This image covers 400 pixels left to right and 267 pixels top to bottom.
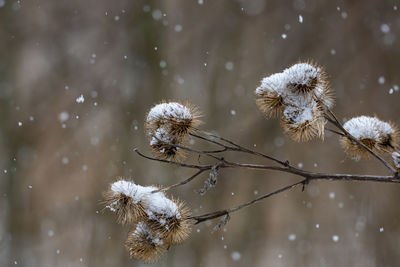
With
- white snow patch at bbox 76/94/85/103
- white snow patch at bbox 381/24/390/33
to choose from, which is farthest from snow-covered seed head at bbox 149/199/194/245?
white snow patch at bbox 381/24/390/33

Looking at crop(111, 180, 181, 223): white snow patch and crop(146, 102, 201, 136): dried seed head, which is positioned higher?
crop(146, 102, 201, 136): dried seed head

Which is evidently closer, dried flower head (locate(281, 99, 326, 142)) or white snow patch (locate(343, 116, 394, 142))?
dried flower head (locate(281, 99, 326, 142))

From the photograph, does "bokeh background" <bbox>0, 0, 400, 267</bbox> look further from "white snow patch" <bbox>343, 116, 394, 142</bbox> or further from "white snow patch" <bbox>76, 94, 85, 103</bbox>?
"white snow patch" <bbox>343, 116, 394, 142</bbox>

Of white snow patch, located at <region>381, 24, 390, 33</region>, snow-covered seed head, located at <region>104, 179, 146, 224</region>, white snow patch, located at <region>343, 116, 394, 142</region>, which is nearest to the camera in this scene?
snow-covered seed head, located at <region>104, 179, 146, 224</region>

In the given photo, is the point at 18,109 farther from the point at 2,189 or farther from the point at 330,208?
the point at 330,208

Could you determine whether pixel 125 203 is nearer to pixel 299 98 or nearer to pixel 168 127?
pixel 168 127

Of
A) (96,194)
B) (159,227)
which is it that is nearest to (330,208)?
(96,194)

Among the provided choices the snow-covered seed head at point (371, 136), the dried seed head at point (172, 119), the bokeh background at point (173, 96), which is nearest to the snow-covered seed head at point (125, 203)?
the dried seed head at point (172, 119)

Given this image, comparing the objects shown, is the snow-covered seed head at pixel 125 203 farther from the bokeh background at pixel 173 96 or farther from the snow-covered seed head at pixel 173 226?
the bokeh background at pixel 173 96
